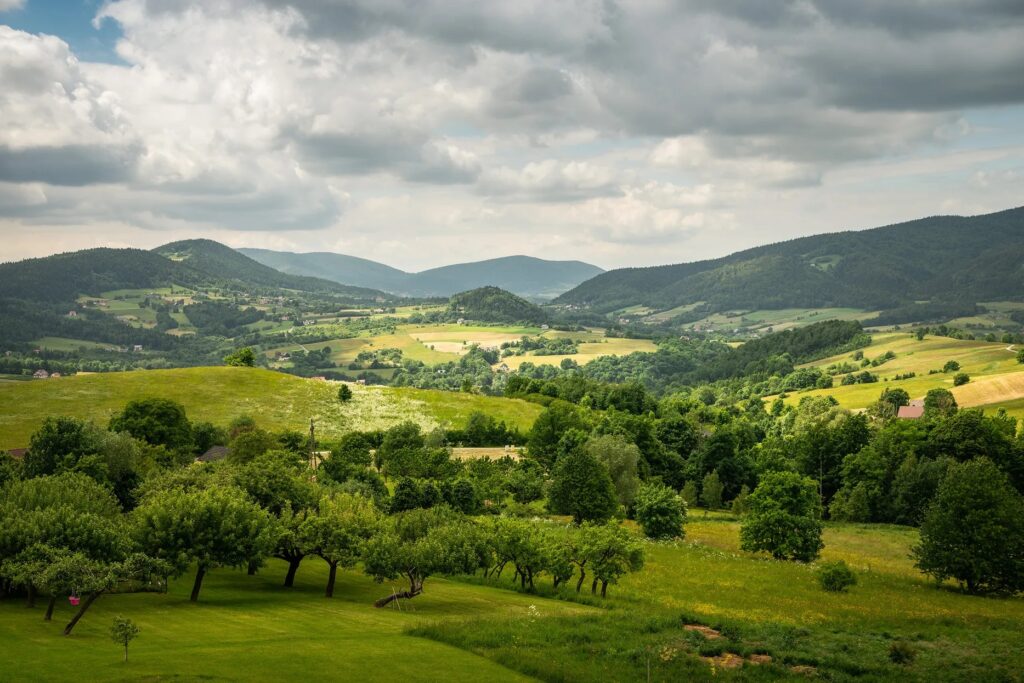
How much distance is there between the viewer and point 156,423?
103 metres

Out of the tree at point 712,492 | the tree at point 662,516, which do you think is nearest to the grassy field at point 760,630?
the tree at point 662,516

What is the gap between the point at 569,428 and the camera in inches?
4865

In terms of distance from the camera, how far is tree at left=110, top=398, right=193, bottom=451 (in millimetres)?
102244

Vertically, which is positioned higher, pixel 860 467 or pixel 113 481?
pixel 113 481

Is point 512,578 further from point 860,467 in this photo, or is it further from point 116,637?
point 860,467

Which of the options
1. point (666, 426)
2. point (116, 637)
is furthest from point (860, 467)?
Answer: point (116, 637)

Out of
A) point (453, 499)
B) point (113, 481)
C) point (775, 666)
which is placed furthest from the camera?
point (453, 499)

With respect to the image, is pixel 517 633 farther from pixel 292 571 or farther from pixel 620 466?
pixel 620 466

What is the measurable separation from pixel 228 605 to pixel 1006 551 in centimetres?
5712

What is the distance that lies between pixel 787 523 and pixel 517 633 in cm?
4052

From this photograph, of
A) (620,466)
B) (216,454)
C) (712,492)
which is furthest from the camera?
(712,492)

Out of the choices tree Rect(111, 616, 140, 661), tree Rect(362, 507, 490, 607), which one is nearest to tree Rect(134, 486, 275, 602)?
tree Rect(362, 507, 490, 607)

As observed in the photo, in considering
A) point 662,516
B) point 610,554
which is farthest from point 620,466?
point 610,554

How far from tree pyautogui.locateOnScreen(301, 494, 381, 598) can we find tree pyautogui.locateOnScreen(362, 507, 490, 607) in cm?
118
